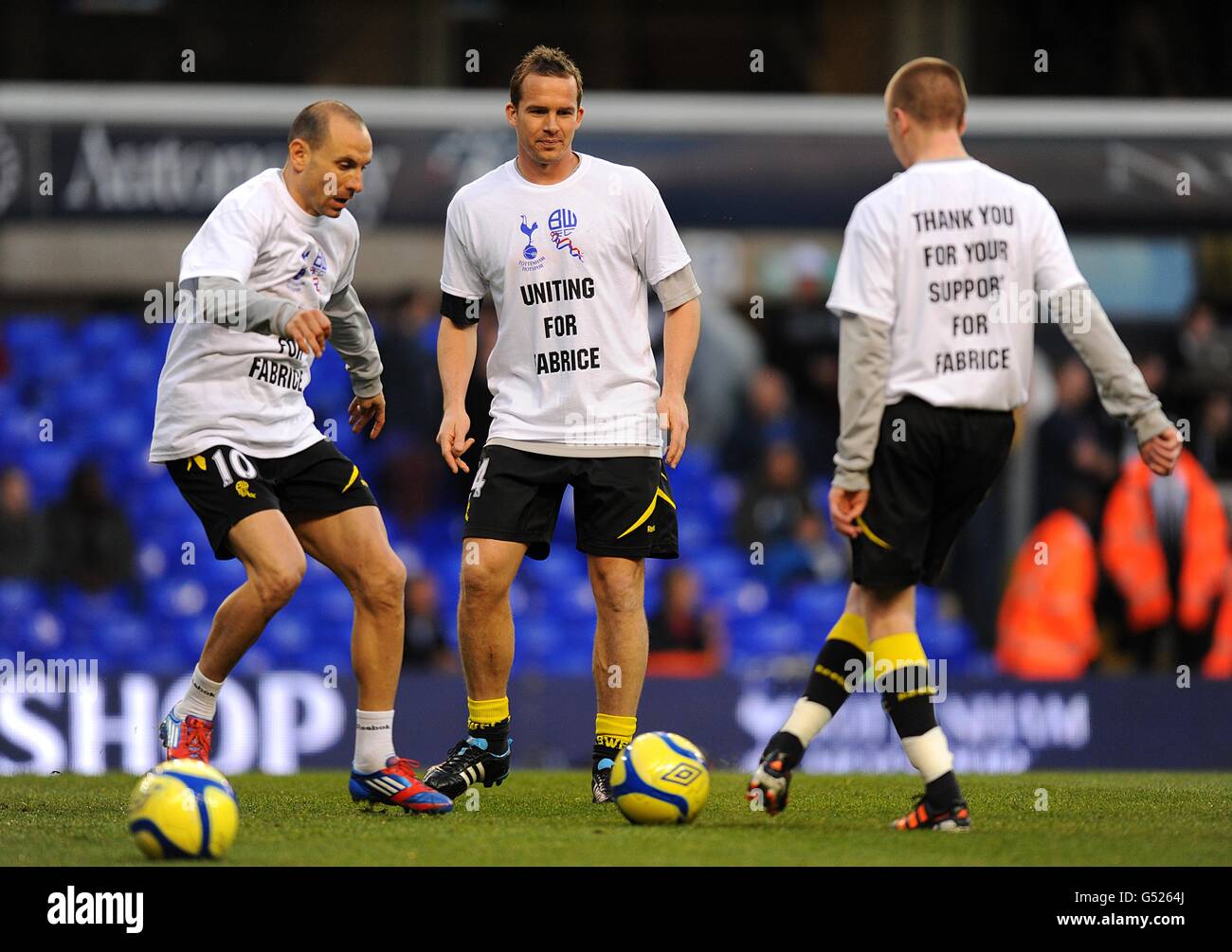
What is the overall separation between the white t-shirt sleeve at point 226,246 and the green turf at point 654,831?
1.62 m

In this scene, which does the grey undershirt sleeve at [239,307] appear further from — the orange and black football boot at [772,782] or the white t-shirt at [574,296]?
the orange and black football boot at [772,782]

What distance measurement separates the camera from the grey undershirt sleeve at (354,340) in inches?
245

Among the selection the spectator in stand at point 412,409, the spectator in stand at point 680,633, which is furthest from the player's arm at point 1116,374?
Answer: the spectator in stand at point 412,409

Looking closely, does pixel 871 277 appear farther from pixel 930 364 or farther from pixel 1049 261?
pixel 1049 261

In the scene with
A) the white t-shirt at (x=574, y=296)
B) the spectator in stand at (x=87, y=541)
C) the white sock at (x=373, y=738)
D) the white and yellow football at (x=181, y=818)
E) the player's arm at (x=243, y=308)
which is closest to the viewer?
the white and yellow football at (x=181, y=818)

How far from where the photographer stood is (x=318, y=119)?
5812mm

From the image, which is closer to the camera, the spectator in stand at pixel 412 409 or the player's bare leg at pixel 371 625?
the player's bare leg at pixel 371 625

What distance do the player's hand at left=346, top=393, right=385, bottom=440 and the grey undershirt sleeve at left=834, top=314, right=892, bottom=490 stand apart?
1911 millimetres

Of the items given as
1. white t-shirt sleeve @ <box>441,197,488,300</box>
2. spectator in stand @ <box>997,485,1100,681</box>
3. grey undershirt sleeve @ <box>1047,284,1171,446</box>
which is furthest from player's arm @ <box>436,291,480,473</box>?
spectator in stand @ <box>997,485,1100,681</box>

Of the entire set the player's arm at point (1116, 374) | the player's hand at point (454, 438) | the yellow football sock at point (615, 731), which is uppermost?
the player's arm at point (1116, 374)

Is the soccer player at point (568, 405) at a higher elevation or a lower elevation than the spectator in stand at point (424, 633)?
higher

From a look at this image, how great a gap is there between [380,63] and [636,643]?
972 cm

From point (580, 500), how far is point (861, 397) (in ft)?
4.43
